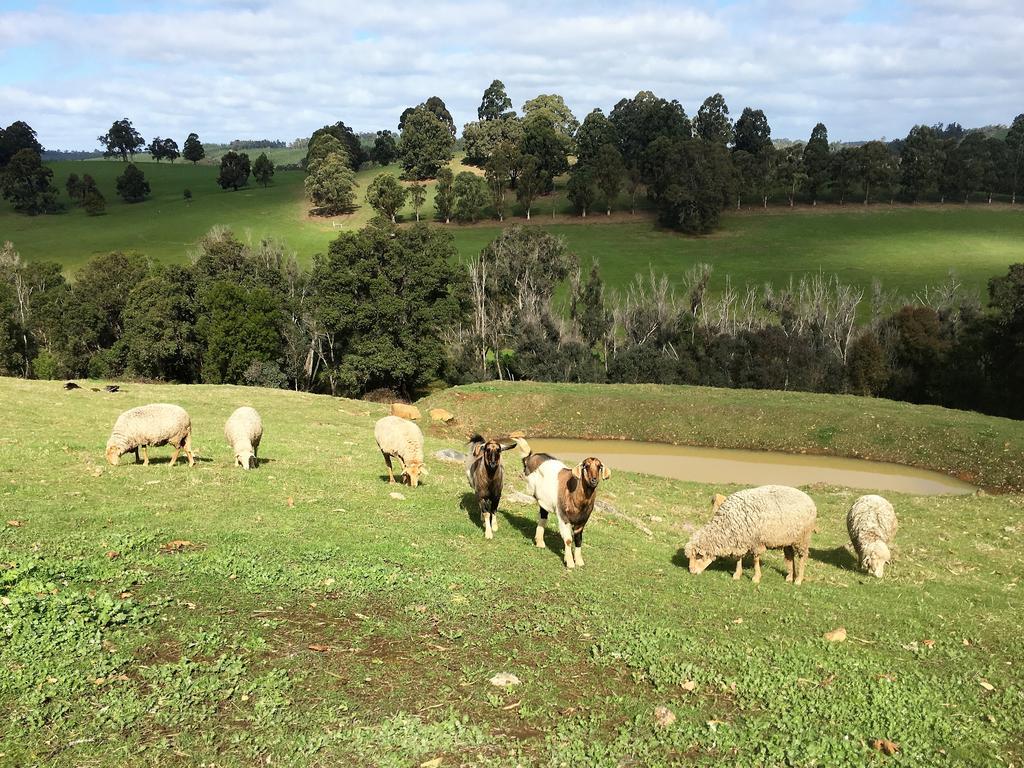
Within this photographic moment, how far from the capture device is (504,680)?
29.4 feet

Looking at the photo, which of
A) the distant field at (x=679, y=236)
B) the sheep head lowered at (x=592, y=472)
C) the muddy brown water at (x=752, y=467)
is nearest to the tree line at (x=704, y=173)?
the distant field at (x=679, y=236)

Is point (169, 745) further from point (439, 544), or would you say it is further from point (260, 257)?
point (260, 257)

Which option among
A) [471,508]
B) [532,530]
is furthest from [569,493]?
[471,508]

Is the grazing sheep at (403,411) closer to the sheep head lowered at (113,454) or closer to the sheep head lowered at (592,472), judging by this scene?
the sheep head lowered at (113,454)

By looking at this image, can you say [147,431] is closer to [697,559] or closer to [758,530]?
[697,559]

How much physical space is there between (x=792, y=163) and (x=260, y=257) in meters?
98.1

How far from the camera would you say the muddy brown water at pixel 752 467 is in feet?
106

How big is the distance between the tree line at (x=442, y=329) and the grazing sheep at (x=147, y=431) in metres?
38.9

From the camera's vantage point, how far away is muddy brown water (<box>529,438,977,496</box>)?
106 feet

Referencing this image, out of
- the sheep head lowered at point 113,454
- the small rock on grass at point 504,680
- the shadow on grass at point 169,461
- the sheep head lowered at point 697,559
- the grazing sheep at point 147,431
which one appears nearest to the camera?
the small rock on grass at point 504,680

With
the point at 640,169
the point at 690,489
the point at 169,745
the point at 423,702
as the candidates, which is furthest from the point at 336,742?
the point at 640,169

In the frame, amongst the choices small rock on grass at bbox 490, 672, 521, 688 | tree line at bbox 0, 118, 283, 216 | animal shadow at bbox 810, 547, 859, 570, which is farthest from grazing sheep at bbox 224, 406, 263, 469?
tree line at bbox 0, 118, 283, 216

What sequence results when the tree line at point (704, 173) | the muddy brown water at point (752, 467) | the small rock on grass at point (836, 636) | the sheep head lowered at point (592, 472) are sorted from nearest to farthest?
the small rock on grass at point (836, 636) < the sheep head lowered at point (592, 472) < the muddy brown water at point (752, 467) < the tree line at point (704, 173)

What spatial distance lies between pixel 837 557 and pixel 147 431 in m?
17.9
